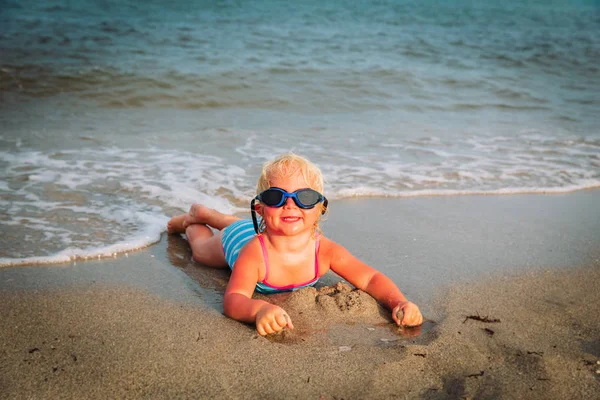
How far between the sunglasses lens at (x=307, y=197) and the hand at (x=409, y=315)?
705 millimetres

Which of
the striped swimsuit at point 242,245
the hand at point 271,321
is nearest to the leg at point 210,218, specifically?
the striped swimsuit at point 242,245

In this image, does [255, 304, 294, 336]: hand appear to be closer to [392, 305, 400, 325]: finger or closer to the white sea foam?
[392, 305, 400, 325]: finger

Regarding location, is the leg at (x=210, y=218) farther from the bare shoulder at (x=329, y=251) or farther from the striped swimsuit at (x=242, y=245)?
the bare shoulder at (x=329, y=251)

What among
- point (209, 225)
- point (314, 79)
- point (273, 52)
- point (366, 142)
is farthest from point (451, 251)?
point (273, 52)

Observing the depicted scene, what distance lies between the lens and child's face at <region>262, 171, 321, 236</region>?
3.14 meters

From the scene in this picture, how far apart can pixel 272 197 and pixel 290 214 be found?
144 millimetres

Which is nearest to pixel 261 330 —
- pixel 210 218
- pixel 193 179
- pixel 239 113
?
pixel 210 218

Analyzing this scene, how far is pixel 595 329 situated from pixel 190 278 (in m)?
2.29

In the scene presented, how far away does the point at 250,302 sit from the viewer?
2984 mm

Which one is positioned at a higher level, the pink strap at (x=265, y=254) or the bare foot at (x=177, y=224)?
the pink strap at (x=265, y=254)

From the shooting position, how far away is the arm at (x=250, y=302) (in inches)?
111

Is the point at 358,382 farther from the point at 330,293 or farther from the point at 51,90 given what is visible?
the point at 51,90

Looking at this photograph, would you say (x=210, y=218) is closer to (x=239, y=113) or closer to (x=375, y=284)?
(x=375, y=284)

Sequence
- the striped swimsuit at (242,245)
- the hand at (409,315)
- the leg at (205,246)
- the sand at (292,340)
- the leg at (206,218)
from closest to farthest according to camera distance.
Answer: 1. the sand at (292,340)
2. the hand at (409,315)
3. the striped swimsuit at (242,245)
4. the leg at (205,246)
5. the leg at (206,218)
